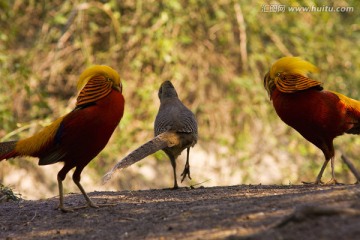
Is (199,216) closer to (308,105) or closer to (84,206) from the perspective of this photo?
(84,206)

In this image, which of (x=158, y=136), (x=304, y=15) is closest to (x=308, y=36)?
(x=304, y=15)

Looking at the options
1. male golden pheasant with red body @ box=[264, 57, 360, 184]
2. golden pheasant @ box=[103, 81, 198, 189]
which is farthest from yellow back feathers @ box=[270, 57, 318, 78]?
golden pheasant @ box=[103, 81, 198, 189]

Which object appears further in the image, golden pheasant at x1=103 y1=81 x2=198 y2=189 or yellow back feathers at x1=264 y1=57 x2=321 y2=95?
golden pheasant at x1=103 y1=81 x2=198 y2=189

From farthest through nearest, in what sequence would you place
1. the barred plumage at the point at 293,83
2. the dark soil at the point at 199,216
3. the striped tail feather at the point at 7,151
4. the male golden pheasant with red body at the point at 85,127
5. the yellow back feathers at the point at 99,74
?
the barred plumage at the point at 293,83, the striped tail feather at the point at 7,151, the yellow back feathers at the point at 99,74, the male golden pheasant with red body at the point at 85,127, the dark soil at the point at 199,216

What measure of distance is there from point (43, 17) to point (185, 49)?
2736 millimetres

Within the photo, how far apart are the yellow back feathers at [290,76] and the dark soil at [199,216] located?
0.96 meters

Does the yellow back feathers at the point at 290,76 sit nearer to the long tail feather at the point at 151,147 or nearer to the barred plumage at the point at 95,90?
the long tail feather at the point at 151,147

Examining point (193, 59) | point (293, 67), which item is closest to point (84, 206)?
point (293, 67)

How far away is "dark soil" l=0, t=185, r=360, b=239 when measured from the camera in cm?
388

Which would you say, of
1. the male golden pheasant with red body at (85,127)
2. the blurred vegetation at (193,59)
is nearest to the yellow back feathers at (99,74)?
the male golden pheasant with red body at (85,127)

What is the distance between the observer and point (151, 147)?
6.61 meters

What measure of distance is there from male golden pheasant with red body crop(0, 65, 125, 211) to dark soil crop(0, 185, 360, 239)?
0.48 metres

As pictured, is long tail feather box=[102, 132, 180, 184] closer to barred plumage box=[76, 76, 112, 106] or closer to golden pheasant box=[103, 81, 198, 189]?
golden pheasant box=[103, 81, 198, 189]

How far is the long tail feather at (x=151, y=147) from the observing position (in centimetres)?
637
